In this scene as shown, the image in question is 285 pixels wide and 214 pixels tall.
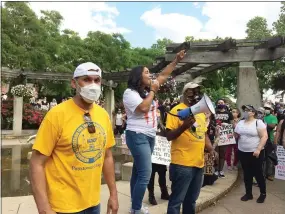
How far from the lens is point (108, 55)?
34.1 metres

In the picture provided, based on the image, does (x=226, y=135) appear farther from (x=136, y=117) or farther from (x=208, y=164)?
(x=136, y=117)

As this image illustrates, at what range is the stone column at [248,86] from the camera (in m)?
9.70

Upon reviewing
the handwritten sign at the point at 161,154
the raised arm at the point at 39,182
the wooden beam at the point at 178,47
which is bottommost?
the handwritten sign at the point at 161,154

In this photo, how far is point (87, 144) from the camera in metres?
2.56

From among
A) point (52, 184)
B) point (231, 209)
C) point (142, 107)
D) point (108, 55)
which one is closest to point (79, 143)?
point (52, 184)

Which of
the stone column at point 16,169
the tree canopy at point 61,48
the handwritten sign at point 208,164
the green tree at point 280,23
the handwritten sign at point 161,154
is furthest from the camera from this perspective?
the green tree at point 280,23

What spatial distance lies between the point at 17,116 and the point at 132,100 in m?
14.8

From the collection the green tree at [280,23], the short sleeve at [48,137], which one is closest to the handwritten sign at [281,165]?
the short sleeve at [48,137]

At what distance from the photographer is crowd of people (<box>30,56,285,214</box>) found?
2482 millimetres

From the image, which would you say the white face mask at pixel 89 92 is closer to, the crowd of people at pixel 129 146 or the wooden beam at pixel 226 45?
the crowd of people at pixel 129 146

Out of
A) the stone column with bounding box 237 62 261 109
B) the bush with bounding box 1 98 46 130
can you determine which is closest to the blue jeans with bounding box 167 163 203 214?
the stone column with bounding box 237 62 261 109

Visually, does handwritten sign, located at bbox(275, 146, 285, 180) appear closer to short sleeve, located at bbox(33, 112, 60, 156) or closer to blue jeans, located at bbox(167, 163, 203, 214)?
blue jeans, located at bbox(167, 163, 203, 214)

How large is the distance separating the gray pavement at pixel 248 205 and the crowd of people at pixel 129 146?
0.20 meters

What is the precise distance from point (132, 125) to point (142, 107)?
326mm
